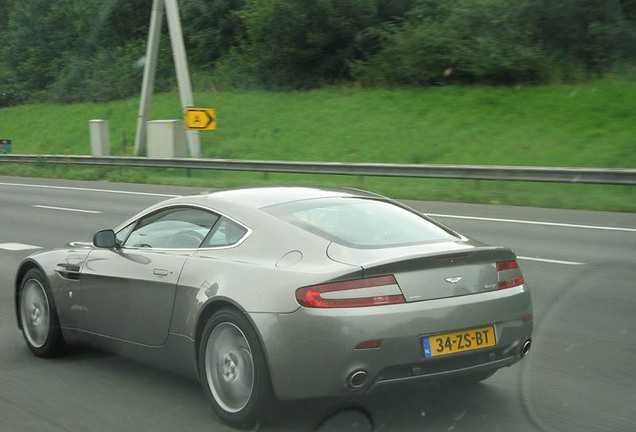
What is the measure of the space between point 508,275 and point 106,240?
2623 mm

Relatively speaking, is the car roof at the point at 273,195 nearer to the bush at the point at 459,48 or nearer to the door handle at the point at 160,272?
A: the door handle at the point at 160,272

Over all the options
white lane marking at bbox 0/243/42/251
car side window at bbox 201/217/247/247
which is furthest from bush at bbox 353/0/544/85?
car side window at bbox 201/217/247/247

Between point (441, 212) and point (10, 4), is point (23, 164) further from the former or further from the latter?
point (10, 4)

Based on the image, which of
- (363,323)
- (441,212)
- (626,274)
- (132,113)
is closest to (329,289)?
(363,323)

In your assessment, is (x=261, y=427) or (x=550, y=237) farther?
(x=550, y=237)

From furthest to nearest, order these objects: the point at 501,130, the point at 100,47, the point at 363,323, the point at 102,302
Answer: the point at 100,47 → the point at 501,130 → the point at 102,302 → the point at 363,323

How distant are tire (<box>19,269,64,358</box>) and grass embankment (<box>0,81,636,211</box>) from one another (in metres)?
11.6

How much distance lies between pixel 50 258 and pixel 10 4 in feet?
199

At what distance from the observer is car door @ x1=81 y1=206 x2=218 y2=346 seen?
5410 mm

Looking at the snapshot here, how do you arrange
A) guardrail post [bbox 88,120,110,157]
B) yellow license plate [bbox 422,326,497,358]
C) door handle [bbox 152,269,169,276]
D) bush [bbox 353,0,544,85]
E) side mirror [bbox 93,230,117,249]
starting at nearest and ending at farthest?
yellow license plate [bbox 422,326,497,358], door handle [bbox 152,269,169,276], side mirror [bbox 93,230,117,249], bush [bbox 353,0,544,85], guardrail post [bbox 88,120,110,157]

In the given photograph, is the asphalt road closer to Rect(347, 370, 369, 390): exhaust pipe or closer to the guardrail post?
Rect(347, 370, 369, 390): exhaust pipe

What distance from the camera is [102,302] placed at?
19.5ft

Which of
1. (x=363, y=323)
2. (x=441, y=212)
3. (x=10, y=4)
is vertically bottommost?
(x=441, y=212)

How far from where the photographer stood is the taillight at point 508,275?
199 inches
